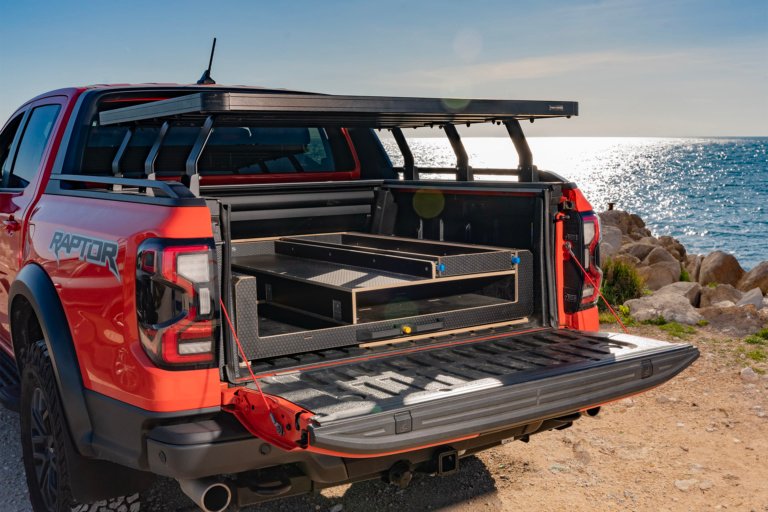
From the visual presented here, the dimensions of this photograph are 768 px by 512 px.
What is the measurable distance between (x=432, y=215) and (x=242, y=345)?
2184 millimetres

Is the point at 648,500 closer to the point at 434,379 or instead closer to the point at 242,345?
the point at 434,379

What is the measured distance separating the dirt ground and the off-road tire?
0.49 meters

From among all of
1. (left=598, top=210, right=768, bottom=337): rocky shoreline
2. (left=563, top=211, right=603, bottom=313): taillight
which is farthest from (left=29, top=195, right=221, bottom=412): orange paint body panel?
(left=598, top=210, right=768, bottom=337): rocky shoreline

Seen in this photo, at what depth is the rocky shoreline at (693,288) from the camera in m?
8.97

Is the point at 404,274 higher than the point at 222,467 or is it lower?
higher

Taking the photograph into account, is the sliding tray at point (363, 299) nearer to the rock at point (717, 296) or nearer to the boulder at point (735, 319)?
the boulder at point (735, 319)

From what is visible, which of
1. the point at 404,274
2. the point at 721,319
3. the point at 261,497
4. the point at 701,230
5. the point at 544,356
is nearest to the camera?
the point at 261,497

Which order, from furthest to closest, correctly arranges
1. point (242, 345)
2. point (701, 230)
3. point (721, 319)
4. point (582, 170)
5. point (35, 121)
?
point (582, 170) → point (701, 230) → point (721, 319) → point (35, 121) → point (242, 345)

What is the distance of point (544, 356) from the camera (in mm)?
3922

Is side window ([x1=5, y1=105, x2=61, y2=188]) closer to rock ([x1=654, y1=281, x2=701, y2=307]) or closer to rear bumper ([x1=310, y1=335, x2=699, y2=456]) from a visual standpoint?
rear bumper ([x1=310, y1=335, x2=699, y2=456])

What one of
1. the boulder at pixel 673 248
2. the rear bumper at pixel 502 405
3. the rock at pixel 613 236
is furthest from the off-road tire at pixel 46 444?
the boulder at pixel 673 248

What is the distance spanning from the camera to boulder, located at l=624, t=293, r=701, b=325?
359 inches

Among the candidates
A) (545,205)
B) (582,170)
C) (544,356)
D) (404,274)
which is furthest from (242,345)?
(582,170)

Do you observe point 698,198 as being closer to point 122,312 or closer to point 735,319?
point 735,319
